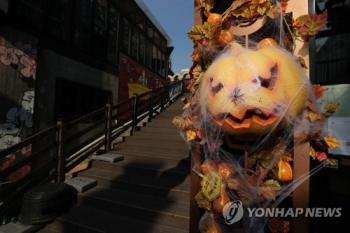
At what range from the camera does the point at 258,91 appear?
1.26m

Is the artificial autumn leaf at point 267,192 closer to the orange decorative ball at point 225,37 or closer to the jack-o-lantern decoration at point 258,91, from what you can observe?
the jack-o-lantern decoration at point 258,91

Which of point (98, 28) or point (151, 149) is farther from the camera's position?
point (98, 28)

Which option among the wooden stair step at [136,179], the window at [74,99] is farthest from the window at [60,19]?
the wooden stair step at [136,179]

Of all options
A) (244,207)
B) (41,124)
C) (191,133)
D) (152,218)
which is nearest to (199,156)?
(191,133)

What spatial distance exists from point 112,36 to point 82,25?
1.79m

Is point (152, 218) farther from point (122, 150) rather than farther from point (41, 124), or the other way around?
point (41, 124)

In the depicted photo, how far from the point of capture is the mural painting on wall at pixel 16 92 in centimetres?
473

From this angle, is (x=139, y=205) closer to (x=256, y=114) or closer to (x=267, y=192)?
(x=267, y=192)

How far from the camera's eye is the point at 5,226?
301 centimetres

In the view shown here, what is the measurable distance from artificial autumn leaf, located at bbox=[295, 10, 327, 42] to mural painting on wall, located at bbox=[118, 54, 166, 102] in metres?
8.73

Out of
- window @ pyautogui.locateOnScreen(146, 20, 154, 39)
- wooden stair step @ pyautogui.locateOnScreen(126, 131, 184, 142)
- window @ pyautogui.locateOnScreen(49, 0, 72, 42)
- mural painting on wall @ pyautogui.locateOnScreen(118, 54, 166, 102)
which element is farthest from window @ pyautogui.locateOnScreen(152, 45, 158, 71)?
wooden stair step @ pyautogui.locateOnScreen(126, 131, 184, 142)

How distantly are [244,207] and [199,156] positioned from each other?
54cm

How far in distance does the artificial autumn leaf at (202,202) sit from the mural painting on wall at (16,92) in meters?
5.16

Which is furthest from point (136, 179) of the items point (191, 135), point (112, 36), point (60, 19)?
point (112, 36)
